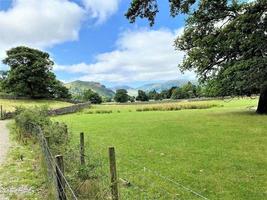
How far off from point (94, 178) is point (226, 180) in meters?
4.17

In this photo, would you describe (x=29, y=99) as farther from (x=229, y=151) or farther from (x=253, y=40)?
(x=229, y=151)

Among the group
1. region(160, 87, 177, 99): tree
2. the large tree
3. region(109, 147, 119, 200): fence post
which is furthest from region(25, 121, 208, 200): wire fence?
region(160, 87, 177, 99): tree

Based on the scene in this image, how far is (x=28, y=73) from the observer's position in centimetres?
7331

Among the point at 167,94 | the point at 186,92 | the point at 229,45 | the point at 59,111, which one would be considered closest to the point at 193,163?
the point at 229,45

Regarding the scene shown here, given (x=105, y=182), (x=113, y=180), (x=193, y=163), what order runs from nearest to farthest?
1. (x=113, y=180)
2. (x=105, y=182)
3. (x=193, y=163)

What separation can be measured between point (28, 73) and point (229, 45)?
52.6m

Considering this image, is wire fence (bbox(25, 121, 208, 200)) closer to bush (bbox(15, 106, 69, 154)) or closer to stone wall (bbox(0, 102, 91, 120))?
bush (bbox(15, 106, 69, 154))

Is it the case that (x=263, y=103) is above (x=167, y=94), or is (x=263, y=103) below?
below

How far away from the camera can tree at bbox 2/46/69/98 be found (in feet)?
241

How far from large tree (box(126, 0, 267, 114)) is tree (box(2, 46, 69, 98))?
45.1 meters

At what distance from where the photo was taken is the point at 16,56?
74.9m

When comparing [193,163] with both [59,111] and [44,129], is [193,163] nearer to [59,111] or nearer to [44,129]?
[44,129]

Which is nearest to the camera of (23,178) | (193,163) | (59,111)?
(23,178)

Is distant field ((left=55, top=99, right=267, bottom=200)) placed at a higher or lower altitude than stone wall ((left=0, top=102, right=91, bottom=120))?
lower
